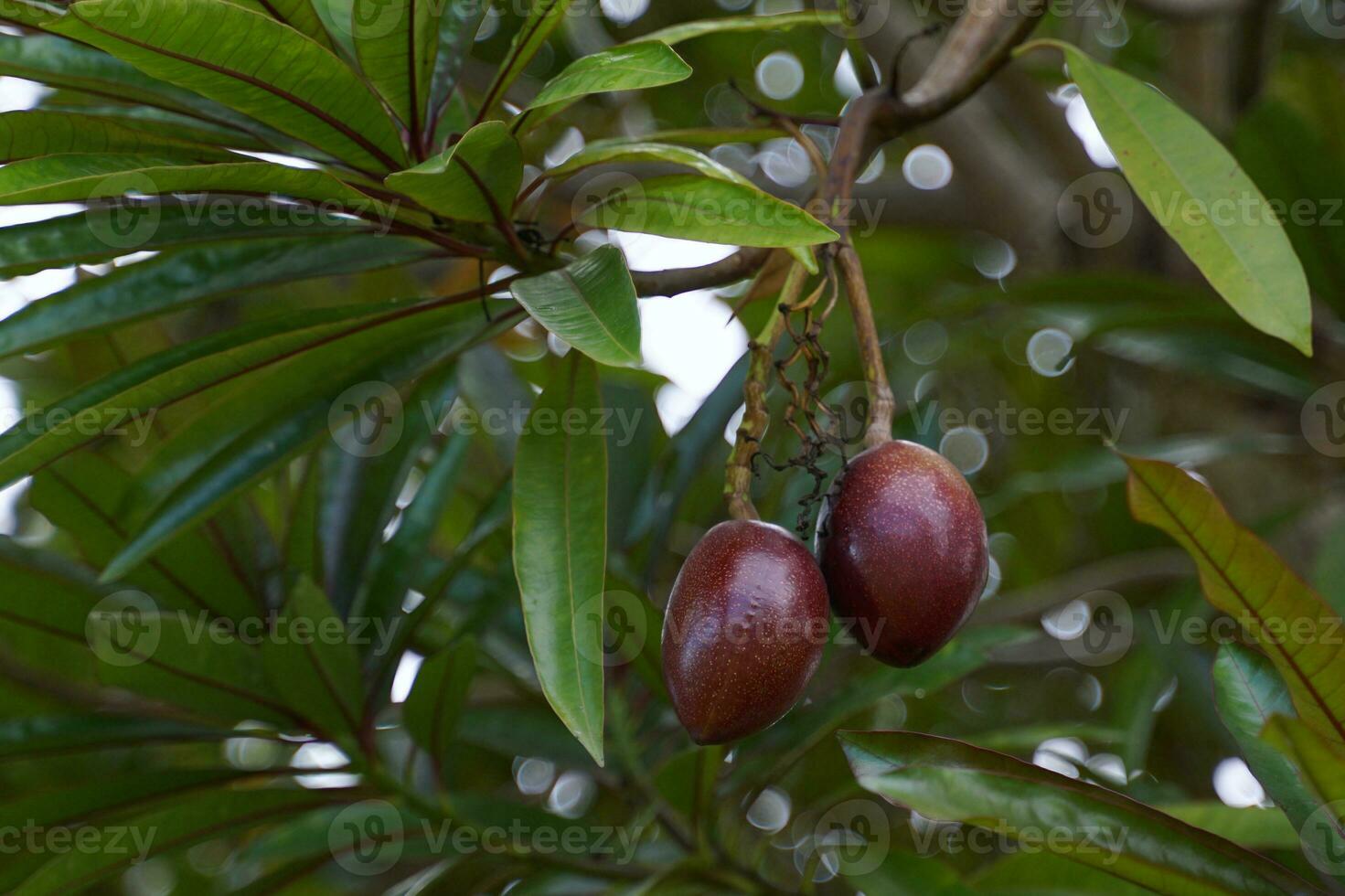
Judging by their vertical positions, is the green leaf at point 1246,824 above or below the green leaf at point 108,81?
below

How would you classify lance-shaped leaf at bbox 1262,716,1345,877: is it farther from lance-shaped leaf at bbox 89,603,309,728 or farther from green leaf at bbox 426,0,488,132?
lance-shaped leaf at bbox 89,603,309,728

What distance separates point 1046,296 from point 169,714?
4.50ft

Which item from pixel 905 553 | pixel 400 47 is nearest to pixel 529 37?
pixel 400 47

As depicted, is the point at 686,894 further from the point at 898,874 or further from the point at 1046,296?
the point at 1046,296

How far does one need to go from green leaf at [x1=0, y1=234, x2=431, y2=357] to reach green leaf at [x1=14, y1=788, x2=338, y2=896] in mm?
534

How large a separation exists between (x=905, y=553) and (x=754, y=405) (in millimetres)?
160

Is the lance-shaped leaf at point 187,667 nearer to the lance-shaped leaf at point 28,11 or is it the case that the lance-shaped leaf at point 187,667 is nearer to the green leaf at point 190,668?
the green leaf at point 190,668

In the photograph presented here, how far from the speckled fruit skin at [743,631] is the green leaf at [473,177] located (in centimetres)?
32

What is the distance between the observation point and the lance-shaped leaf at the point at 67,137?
88cm

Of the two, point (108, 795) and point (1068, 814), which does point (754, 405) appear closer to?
point (1068, 814)

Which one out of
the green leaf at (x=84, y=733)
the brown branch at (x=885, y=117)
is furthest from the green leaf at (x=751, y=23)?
the green leaf at (x=84, y=733)

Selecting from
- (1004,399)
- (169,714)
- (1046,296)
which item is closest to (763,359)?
(169,714)

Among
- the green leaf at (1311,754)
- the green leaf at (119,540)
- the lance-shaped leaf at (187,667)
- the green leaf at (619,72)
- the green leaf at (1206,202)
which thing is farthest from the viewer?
the green leaf at (119,540)

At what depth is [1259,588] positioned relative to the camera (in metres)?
0.83
